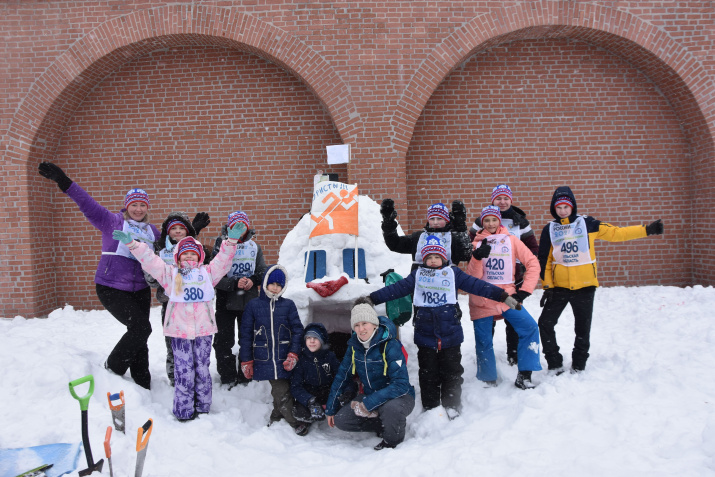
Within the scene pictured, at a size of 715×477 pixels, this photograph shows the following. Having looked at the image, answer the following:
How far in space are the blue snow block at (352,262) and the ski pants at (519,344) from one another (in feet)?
3.85

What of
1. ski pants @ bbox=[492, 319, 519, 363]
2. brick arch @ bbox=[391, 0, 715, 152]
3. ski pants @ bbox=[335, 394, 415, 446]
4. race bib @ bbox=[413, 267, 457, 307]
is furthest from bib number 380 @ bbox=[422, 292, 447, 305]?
brick arch @ bbox=[391, 0, 715, 152]

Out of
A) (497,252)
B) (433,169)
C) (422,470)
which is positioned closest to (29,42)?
(433,169)

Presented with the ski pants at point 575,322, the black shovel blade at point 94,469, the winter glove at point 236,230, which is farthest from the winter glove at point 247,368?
the ski pants at point 575,322

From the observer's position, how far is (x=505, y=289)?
3850mm

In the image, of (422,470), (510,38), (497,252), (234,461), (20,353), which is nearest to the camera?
(422,470)

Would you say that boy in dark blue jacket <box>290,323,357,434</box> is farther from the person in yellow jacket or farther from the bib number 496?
the bib number 496

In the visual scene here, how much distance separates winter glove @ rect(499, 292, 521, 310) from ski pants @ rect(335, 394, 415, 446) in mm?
1107

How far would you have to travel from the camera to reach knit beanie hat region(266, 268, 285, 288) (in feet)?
12.4

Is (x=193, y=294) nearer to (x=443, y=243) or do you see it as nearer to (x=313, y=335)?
(x=313, y=335)

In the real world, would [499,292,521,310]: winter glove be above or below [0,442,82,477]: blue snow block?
above

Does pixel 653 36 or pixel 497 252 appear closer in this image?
pixel 497 252

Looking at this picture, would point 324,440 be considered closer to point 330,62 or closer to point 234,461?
point 234,461

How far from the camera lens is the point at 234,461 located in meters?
3.17

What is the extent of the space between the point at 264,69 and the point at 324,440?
231 inches
